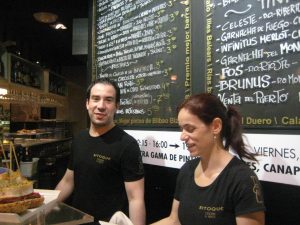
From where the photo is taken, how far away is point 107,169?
2.09 m

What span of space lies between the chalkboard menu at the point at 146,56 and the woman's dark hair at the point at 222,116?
2.15 feet

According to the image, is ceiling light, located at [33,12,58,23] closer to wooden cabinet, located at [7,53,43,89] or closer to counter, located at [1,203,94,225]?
wooden cabinet, located at [7,53,43,89]

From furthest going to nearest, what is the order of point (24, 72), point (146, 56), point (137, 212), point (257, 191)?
point (24, 72), point (146, 56), point (137, 212), point (257, 191)

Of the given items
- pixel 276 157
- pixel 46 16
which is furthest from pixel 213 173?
pixel 46 16

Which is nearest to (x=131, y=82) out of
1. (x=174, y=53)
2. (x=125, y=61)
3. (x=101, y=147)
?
(x=125, y=61)

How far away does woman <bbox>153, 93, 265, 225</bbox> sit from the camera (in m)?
1.35

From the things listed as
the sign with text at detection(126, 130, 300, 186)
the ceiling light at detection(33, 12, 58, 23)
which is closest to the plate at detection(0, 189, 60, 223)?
the sign with text at detection(126, 130, 300, 186)

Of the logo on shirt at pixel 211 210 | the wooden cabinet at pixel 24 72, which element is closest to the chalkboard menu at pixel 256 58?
the logo on shirt at pixel 211 210

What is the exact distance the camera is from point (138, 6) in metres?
2.63

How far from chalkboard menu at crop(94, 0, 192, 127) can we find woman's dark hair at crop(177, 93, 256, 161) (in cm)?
66

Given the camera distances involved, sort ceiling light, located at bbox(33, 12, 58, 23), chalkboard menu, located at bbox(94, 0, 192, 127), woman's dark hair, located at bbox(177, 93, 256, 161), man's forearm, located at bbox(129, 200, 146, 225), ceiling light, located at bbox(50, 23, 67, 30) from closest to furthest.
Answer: woman's dark hair, located at bbox(177, 93, 256, 161), man's forearm, located at bbox(129, 200, 146, 225), chalkboard menu, located at bbox(94, 0, 192, 127), ceiling light, located at bbox(33, 12, 58, 23), ceiling light, located at bbox(50, 23, 67, 30)

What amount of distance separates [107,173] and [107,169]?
26 mm

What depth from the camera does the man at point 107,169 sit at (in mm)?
2057

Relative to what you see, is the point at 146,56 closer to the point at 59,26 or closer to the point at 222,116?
the point at 222,116
